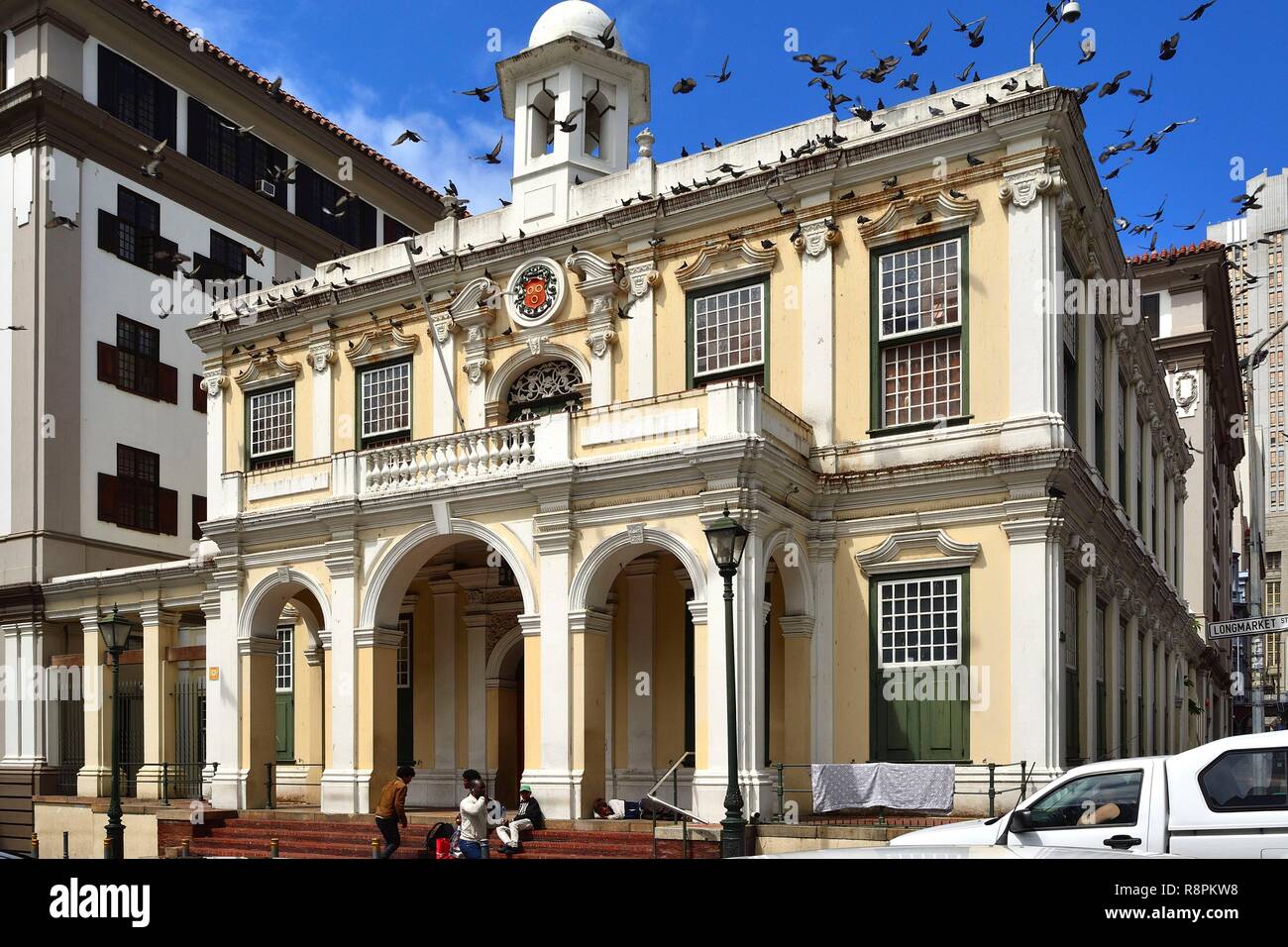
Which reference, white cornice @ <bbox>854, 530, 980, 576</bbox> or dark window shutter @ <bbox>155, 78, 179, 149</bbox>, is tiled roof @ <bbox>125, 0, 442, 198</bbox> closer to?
dark window shutter @ <bbox>155, 78, 179, 149</bbox>

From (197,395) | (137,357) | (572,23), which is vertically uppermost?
(572,23)

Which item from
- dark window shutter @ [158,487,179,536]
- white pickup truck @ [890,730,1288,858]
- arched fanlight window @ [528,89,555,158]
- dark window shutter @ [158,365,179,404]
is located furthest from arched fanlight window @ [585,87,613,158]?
white pickup truck @ [890,730,1288,858]

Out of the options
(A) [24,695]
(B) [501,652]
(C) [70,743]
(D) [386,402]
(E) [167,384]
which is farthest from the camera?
(E) [167,384]

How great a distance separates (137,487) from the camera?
34219mm

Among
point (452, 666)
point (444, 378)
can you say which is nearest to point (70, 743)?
point (452, 666)

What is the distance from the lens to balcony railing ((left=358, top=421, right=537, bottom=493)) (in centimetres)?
2122

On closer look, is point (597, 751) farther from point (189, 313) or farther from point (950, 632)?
point (189, 313)

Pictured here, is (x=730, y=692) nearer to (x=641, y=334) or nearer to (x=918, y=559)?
(x=918, y=559)

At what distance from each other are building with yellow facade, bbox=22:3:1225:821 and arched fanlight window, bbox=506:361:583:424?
0.18 ft

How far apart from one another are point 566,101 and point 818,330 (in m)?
7.44

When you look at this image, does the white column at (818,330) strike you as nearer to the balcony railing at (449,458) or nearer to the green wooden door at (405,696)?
the balcony railing at (449,458)

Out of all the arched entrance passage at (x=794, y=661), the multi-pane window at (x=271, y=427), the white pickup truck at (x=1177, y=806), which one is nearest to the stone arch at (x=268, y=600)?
the multi-pane window at (x=271, y=427)

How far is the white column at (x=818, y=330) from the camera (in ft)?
69.7
